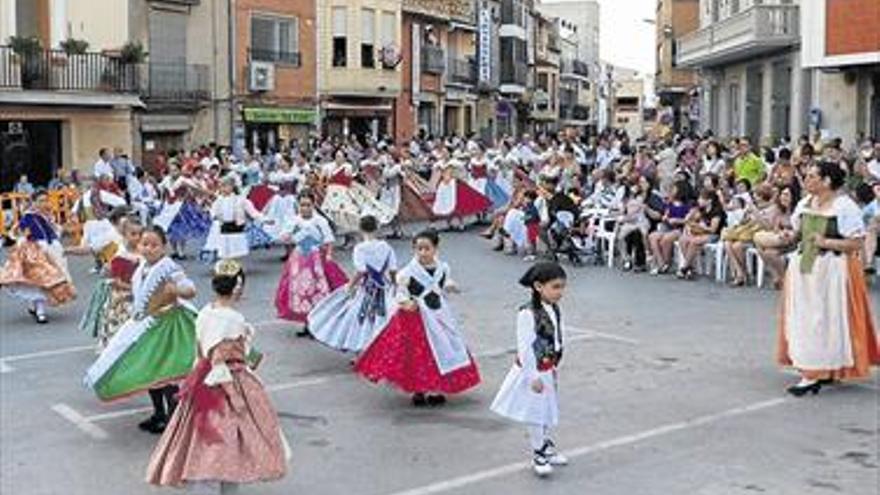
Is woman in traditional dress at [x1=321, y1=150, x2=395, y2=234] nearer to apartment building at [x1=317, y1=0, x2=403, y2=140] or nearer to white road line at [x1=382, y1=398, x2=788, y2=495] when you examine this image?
white road line at [x1=382, y1=398, x2=788, y2=495]

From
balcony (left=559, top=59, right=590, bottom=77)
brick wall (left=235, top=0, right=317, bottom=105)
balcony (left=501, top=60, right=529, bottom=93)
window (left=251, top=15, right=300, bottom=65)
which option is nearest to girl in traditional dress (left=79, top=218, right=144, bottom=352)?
brick wall (left=235, top=0, right=317, bottom=105)

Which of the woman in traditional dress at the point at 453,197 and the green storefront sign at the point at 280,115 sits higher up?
the green storefront sign at the point at 280,115

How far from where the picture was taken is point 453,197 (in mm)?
24812

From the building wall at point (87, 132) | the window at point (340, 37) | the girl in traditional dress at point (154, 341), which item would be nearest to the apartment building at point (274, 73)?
the window at point (340, 37)

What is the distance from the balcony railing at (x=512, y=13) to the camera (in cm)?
7081

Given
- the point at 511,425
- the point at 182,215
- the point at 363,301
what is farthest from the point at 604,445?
the point at 182,215

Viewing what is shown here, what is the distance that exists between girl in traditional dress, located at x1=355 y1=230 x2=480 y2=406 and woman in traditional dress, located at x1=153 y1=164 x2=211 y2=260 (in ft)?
38.2

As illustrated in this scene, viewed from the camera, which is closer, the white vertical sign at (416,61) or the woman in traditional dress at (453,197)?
the woman in traditional dress at (453,197)

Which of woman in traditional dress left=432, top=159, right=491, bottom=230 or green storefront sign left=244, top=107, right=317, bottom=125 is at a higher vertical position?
green storefront sign left=244, top=107, right=317, bottom=125

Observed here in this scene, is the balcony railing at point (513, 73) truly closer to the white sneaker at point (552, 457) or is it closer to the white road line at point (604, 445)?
the white road line at point (604, 445)

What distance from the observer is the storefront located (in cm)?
3903

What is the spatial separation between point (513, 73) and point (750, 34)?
38.4 metres

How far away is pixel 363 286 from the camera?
11.1m

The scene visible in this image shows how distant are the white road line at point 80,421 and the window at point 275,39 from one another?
30182 mm
